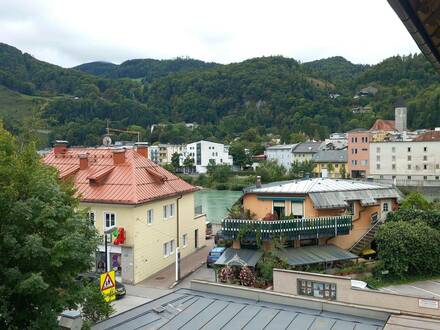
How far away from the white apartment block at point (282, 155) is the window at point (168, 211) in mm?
72172

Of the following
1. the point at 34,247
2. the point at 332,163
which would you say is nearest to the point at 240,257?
the point at 34,247

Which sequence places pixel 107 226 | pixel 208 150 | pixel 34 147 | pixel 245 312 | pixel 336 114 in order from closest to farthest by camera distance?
pixel 245 312 < pixel 34 147 < pixel 107 226 < pixel 208 150 < pixel 336 114

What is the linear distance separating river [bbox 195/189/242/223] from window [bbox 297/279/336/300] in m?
29.8

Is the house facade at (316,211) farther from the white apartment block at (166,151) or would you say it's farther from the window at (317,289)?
the white apartment block at (166,151)

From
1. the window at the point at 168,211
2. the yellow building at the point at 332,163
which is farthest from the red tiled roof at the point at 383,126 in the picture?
the window at the point at 168,211

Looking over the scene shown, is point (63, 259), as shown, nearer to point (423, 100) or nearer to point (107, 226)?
point (107, 226)

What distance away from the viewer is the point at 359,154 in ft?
260

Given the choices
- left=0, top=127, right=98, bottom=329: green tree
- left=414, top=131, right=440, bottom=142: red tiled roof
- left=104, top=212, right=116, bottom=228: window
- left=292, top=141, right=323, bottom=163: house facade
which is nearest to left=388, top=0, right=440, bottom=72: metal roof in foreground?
left=0, top=127, right=98, bottom=329: green tree

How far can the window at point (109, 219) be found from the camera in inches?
898

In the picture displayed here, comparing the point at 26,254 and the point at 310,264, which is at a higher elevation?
the point at 26,254

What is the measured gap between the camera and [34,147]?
11.4 metres

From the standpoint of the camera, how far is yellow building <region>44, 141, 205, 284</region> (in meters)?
22.2

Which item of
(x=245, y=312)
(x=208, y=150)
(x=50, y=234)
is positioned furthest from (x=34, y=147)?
(x=208, y=150)

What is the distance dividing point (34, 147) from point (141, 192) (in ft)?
39.3
